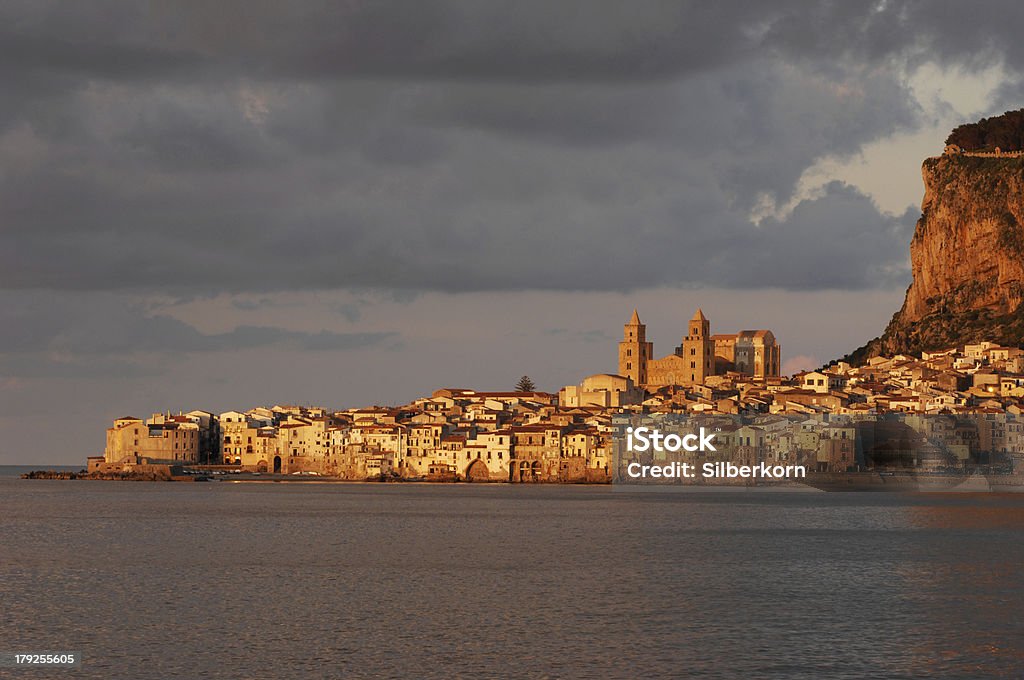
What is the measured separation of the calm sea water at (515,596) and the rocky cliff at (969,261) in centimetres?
10865

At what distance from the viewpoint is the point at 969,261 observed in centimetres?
19062

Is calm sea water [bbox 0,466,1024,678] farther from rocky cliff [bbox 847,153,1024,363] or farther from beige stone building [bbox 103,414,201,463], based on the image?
rocky cliff [bbox 847,153,1024,363]

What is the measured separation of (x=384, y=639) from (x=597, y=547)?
88.1 feet

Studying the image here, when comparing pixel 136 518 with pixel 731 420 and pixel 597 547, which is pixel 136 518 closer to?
pixel 597 547

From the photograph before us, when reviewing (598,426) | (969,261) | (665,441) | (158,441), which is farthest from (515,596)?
(969,261)

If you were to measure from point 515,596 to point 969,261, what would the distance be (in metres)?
161

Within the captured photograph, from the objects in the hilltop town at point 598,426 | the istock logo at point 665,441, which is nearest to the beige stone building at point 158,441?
the hilltop town at point 598,426

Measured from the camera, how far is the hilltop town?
5527 inches

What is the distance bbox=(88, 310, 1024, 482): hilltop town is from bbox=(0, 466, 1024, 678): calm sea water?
57.0 metres

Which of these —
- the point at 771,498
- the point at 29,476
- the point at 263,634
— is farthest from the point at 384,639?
the point at 29,476

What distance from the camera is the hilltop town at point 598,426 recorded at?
140m

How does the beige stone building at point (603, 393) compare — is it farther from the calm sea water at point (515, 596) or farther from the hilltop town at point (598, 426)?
the calm sea water at point (515, 596)

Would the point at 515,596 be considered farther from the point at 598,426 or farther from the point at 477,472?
the point at 477,472

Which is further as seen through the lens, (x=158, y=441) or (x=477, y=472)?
(x=158, y=441)
